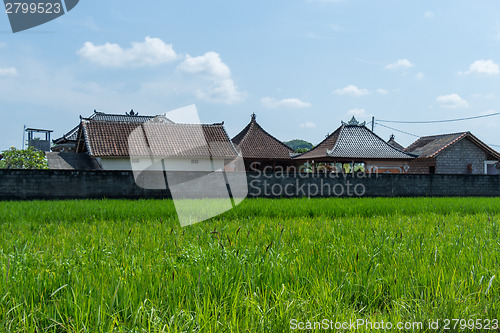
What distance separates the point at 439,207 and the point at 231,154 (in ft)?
45.7

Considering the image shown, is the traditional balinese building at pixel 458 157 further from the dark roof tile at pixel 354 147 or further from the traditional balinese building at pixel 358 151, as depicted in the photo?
the dark roof tile at pixel 354 147

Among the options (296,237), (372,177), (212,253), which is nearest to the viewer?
(212,253)

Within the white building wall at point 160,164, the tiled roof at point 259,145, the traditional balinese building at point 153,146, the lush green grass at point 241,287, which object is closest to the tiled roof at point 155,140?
the traditional balinese building at point 153,146

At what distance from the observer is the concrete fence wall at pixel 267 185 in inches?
442

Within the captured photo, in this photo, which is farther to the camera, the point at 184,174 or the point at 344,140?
the point at 344,140

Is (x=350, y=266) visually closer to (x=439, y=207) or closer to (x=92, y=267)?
(x=92, y=267)

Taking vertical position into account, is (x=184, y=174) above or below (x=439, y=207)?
above

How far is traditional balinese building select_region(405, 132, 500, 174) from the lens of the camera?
2323 cm

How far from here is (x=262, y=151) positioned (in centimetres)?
2375

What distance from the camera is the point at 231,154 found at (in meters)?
21.1

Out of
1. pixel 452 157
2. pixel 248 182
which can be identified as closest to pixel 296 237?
pixel 248 182

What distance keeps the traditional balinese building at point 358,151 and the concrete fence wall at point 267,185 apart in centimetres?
513

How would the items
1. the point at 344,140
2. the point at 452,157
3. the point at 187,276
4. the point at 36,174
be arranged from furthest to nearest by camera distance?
the point at 452,157
the point at 344,140
the point at 36,174
the point at 187,276

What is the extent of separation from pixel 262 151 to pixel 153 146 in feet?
23.0
